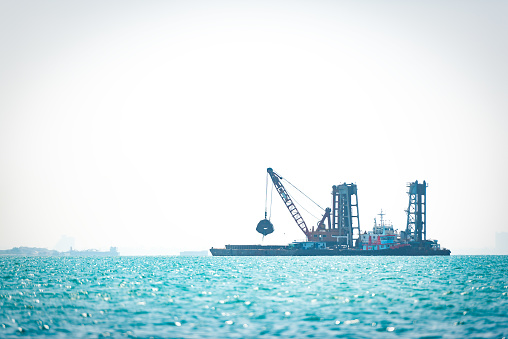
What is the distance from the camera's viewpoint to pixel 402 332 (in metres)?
30.3

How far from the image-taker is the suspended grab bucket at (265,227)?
561ft

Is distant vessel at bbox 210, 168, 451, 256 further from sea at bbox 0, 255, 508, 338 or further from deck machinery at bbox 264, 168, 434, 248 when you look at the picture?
sea at bbox 0, 255, 508, 338

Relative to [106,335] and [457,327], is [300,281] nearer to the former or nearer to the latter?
[457,327]

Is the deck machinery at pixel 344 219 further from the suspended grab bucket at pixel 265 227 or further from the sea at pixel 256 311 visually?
the sea at pixel 256 311

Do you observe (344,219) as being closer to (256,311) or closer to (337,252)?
(337,252)

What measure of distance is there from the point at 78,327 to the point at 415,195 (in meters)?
144

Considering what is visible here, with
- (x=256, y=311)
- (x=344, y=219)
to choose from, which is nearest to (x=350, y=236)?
(x=344, y=219)

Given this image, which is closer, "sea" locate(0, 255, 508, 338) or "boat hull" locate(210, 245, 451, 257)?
"sea" locate(0, 255, 508, 338)

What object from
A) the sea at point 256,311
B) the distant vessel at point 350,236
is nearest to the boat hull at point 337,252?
the distant vessel at point 350,236

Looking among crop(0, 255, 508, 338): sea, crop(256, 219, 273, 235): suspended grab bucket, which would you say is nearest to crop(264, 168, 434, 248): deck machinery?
crop(256, 219, 273, 235): suspended grab bucket

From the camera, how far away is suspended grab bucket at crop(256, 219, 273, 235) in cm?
17100

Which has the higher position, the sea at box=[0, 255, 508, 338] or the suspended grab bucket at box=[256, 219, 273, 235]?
the suspended grab bucket at box=[256, 219, 273, 235]

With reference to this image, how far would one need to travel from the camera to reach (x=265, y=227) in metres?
171

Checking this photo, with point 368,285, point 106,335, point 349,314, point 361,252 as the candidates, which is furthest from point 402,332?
point 361,252
